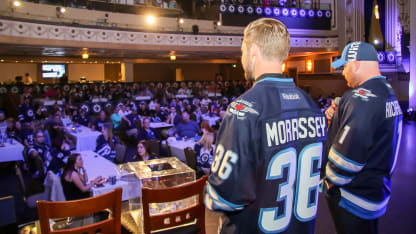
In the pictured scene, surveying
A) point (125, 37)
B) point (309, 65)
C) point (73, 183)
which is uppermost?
point (125, 37)

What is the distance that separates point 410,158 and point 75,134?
7275 millimetres

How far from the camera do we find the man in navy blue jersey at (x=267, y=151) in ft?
3.82

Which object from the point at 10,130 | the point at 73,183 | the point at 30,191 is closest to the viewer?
the point at 73,183

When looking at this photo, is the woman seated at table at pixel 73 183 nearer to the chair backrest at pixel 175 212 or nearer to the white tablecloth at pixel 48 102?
the chair backrest at pixel 175 212

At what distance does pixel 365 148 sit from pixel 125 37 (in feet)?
46.2

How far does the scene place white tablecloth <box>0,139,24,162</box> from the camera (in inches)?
254

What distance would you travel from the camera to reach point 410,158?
6754 millimetres

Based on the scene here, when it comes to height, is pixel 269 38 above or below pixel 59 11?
below

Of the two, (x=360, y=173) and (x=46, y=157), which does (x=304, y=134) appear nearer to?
(x=360, y=173)

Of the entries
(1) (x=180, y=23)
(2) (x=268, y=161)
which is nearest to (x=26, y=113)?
(1) (x=180, y=23)

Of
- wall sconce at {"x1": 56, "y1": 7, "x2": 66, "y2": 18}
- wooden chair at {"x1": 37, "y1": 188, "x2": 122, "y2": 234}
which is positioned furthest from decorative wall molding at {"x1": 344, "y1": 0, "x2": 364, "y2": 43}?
wooden chair at {"x1": 37, "y1": 188, "x2": 122, "y2": 234}

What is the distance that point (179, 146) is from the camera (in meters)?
6.56

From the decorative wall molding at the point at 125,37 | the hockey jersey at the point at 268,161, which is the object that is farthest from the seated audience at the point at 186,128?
the decorative wall molding at the point at 125,37

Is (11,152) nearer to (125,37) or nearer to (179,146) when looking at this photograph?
(179,146)
